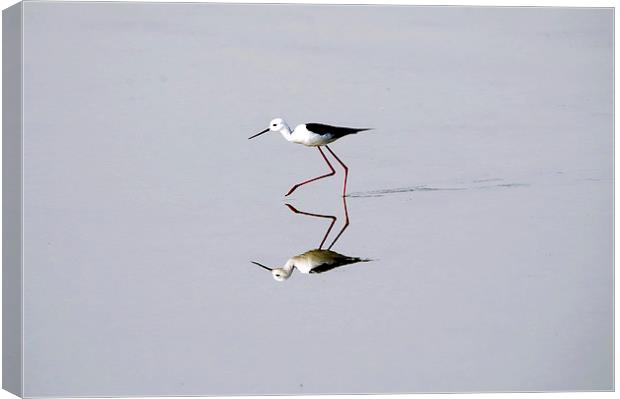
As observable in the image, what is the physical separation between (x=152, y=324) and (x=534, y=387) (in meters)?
1.70

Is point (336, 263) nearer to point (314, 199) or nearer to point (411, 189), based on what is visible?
point (314, 199)

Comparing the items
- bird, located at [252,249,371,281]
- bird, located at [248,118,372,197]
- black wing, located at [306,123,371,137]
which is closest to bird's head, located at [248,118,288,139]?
bird, located at [248,118,372,197]

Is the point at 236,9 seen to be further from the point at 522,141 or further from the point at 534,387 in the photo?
the point at 534,387

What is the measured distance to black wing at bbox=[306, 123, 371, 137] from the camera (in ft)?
26.1

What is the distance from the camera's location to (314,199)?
8031 millimetres

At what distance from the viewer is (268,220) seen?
794 centimetres

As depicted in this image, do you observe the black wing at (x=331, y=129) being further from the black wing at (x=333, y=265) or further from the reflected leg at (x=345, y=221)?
the black wing at (x=333, y=265)

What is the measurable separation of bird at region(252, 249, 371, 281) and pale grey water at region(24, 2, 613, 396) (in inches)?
1.5

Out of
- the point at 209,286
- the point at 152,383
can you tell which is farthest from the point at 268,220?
the point at 152,383

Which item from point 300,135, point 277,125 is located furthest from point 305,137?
point 277,125

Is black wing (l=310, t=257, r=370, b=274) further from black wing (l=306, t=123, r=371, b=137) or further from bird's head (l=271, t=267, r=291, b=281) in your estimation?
black wing (l=306, t=123, r=371, b=137)

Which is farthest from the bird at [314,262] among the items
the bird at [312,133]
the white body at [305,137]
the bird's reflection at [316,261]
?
the white body at [305,137]

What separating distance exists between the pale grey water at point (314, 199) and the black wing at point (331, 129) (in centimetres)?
3

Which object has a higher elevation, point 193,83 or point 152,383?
point 193,83
